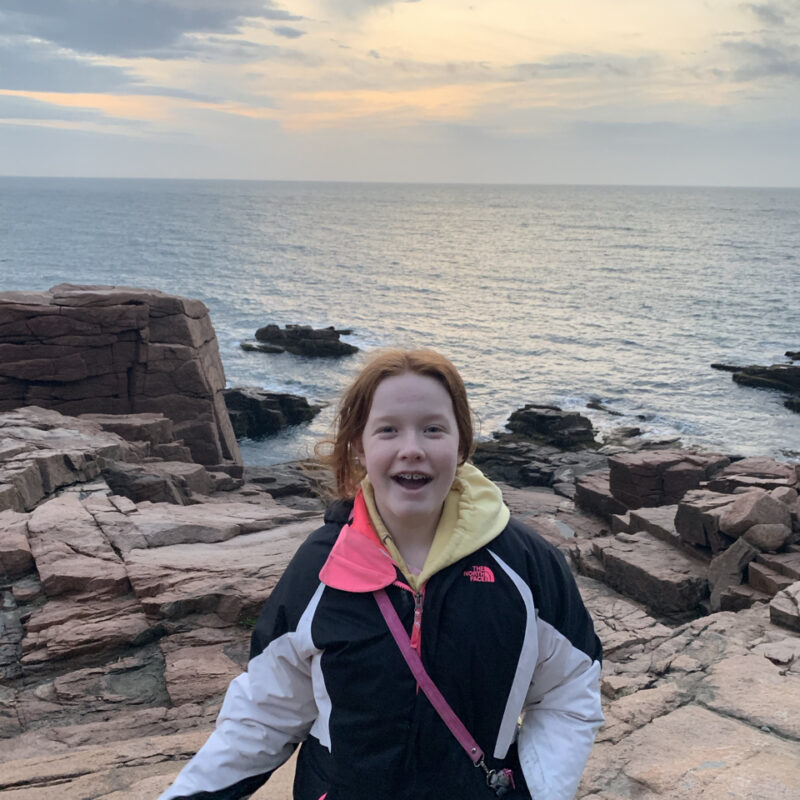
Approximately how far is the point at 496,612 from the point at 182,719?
12.5 ft

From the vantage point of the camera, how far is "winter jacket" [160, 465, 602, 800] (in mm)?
2568

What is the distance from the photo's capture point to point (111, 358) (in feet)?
63.7

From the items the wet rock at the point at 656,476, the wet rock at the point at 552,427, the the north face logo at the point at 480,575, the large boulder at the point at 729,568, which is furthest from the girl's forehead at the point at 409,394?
the wet rock at the point at 552,427

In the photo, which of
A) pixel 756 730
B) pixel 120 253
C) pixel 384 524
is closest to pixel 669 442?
pixel 756 730

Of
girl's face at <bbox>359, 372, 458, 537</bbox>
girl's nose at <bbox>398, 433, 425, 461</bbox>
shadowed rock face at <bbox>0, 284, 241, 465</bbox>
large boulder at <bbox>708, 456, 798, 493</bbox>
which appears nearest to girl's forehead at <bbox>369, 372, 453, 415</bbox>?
girl's face at <bbox>359, 372, 458, 537</bbox>

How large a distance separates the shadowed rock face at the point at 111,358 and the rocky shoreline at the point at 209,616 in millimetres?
2656

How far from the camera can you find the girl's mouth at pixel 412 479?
109 inches

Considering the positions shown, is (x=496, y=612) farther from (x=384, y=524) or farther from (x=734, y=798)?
(x=734, y=798)

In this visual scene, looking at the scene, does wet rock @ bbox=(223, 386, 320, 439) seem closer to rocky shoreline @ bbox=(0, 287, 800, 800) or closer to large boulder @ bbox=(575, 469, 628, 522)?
rocky shoreline @ bbox=(0, 287, 800, 800)

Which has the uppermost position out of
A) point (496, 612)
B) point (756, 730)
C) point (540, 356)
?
point (496, 612)

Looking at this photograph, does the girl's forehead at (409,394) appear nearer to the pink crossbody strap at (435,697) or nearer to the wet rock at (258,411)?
the pink crossbody strap at (435,697)

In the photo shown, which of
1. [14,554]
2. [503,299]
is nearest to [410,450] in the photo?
[14,554]

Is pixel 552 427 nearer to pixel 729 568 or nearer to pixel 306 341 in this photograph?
pixel 729 568

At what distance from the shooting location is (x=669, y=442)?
3048 cm
